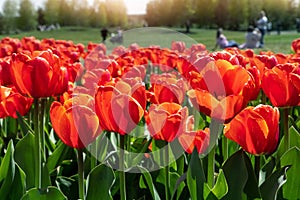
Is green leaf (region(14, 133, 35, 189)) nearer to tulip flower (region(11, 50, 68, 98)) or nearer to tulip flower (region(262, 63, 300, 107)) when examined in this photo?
tulip flower (region(11, 50, 68, 98))

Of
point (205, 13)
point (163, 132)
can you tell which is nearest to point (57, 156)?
point (163, 132)

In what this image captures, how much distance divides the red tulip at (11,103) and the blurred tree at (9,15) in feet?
206

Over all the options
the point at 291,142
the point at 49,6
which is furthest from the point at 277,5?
the point at 291,142

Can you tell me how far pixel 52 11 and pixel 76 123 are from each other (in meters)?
73.4

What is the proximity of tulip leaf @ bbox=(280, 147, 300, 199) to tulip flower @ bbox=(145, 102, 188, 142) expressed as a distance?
33cm

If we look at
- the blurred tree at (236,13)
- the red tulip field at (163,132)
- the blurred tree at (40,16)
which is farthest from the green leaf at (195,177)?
the blurred tree at (40,16)

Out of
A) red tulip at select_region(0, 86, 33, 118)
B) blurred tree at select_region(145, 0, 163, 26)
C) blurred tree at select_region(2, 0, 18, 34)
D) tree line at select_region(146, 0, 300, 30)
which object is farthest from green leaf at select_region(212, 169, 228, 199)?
blurred tree at select_region(145, 0, 163, 26)

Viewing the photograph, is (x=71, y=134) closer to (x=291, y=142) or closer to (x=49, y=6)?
(x=291, y=142)

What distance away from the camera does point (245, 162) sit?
1.49m

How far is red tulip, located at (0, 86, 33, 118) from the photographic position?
207 cm

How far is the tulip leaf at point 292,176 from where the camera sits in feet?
5.23

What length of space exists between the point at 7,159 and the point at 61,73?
1.18ft

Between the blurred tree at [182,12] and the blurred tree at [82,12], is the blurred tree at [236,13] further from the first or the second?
the blurred tree at [82,12]

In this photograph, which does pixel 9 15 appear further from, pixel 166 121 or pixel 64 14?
pixel 166 121
